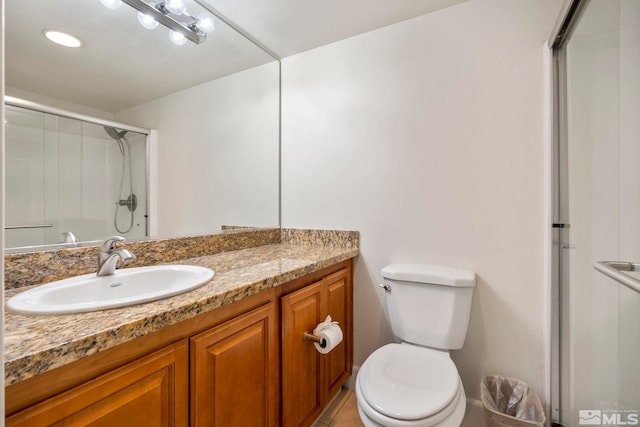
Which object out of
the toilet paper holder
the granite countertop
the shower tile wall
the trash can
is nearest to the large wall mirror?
the shower tile wall

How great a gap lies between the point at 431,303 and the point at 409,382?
40cm

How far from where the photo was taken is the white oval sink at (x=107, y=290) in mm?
735

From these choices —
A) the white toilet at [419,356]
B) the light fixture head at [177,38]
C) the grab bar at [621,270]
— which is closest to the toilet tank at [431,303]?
the white toilet at [419,356]

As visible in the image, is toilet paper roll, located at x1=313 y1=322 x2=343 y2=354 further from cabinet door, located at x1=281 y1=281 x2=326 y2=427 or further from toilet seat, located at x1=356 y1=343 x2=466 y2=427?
toilet seat, located at x1=356 y1=343 x2=466 y2=427

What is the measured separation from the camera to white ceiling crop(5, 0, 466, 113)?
3.44 feet

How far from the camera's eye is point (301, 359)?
4.19 feet

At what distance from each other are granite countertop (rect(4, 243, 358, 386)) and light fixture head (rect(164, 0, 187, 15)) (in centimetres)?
130

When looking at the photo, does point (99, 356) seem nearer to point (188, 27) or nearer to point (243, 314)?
point (243, 314)

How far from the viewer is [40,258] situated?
99cm

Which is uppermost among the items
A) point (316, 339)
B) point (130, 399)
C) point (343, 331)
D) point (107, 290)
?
point (107, 290)

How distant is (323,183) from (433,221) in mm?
719

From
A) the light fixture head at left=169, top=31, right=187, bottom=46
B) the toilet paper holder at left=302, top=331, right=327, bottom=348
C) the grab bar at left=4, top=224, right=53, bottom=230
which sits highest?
the light fixture head at left=169, top=31, right=187, bottom=46

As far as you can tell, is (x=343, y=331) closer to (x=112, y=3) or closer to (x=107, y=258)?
(x=107, y=258)

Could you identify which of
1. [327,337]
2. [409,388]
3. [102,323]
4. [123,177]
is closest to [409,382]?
[409,388]
